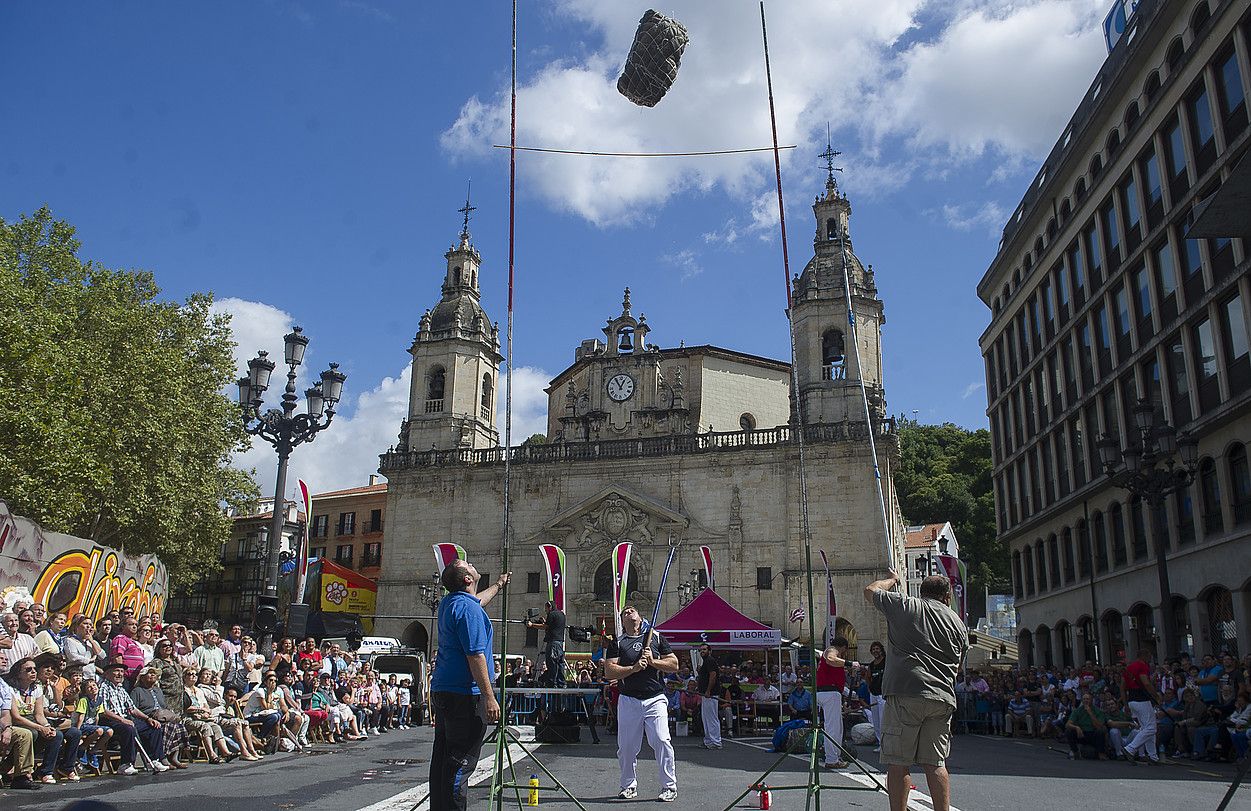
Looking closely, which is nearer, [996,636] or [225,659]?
[225,659]

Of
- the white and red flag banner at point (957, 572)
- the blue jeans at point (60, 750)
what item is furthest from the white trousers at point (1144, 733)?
the blue jeans at point (60, 750)

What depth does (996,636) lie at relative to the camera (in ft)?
172

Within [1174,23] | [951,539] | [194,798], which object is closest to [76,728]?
[194,798]

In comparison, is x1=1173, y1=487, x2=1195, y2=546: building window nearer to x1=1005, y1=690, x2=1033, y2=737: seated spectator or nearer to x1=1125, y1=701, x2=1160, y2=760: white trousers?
x1=1005, y1=690, x2=1033, y2=737: seated spectator

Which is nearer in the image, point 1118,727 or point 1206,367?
point 1118,727

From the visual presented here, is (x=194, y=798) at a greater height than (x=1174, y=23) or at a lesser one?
lesser

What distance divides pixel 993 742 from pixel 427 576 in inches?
1179

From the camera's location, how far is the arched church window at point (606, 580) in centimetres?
3984

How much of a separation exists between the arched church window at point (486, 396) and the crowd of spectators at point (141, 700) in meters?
32.1

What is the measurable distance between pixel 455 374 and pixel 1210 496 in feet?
108

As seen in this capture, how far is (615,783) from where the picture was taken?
29.0ft

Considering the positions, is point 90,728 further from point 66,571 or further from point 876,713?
point 876,713

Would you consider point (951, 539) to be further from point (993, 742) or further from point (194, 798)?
point (194, 798)

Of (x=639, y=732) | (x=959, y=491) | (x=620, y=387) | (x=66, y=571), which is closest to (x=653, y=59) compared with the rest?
(x=639, y=732)
